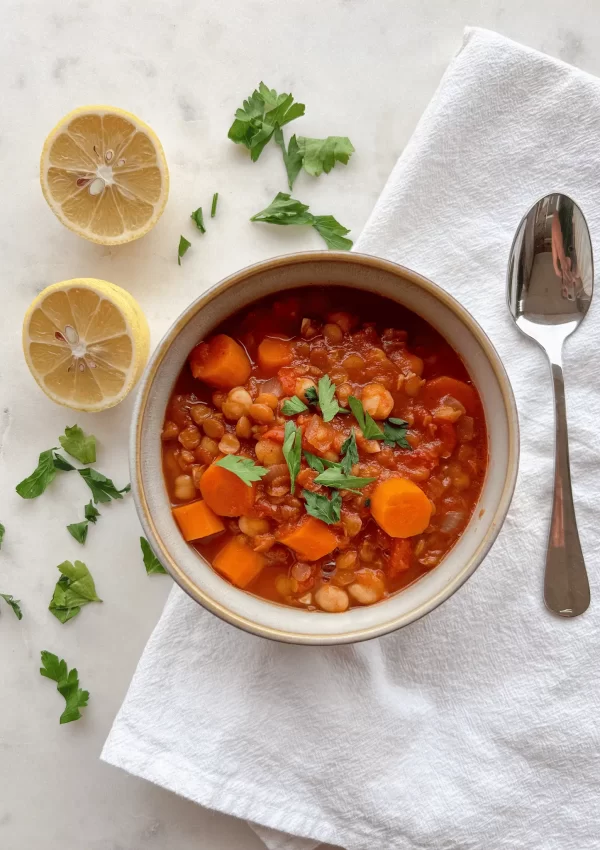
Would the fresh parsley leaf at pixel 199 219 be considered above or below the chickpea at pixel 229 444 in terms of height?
above

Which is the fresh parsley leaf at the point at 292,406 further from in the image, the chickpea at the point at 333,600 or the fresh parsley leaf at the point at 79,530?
the fresh parsley leaf at the point at 79,530

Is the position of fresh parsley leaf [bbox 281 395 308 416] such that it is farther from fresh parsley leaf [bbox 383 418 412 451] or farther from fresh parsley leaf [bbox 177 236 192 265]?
fresh parsley leaf [bbox 177 236 192 265]

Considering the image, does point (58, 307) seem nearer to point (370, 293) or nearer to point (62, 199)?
point (62, 199)

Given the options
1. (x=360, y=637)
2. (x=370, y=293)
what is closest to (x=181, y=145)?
(x=370, y=293)

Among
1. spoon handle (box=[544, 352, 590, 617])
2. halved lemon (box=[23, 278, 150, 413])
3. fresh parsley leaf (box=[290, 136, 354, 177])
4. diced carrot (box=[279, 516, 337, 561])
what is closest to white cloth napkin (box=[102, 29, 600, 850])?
spoon handle (box=[544, 352, 590, 617])

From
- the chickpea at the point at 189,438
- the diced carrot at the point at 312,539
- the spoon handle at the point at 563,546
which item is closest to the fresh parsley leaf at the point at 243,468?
the chickpea at the point at 189,438

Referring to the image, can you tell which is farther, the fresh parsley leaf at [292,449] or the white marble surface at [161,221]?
the white marble surface at [161,221]

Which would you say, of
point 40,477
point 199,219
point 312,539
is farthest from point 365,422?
point 40,477
